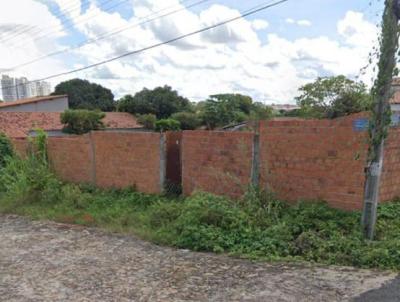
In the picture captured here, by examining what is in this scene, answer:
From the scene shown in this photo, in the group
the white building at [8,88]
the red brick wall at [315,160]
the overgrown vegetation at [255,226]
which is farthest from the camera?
the white building at [8,88]

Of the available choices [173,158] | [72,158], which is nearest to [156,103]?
[72,158]

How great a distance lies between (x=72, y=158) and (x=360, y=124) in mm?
6950

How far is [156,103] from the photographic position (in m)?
47.3

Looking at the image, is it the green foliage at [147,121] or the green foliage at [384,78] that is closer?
the green foliage at [384,78]

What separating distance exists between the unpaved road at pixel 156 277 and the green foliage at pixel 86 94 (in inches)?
1832

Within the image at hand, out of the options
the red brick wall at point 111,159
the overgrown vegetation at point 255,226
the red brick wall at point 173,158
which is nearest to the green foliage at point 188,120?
the red brick wall at point 111,159

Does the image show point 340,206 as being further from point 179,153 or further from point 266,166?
point 179,153

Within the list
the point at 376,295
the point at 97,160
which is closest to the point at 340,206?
the point at 376,295

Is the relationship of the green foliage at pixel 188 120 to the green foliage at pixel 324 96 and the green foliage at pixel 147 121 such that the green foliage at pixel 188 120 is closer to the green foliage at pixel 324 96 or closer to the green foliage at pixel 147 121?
the green foliage at pixel 147 121

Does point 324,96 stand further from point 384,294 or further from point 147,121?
point 384,294

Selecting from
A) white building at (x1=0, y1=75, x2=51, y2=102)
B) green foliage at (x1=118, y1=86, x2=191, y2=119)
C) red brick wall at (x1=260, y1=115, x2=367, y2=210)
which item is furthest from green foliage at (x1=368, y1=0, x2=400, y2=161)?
white building at (x1=0, y1=75, x2=51, y2=102)

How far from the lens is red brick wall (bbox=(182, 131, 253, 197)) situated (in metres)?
6.33

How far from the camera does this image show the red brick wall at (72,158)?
9.16 m

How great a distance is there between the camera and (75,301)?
12.4 feet
